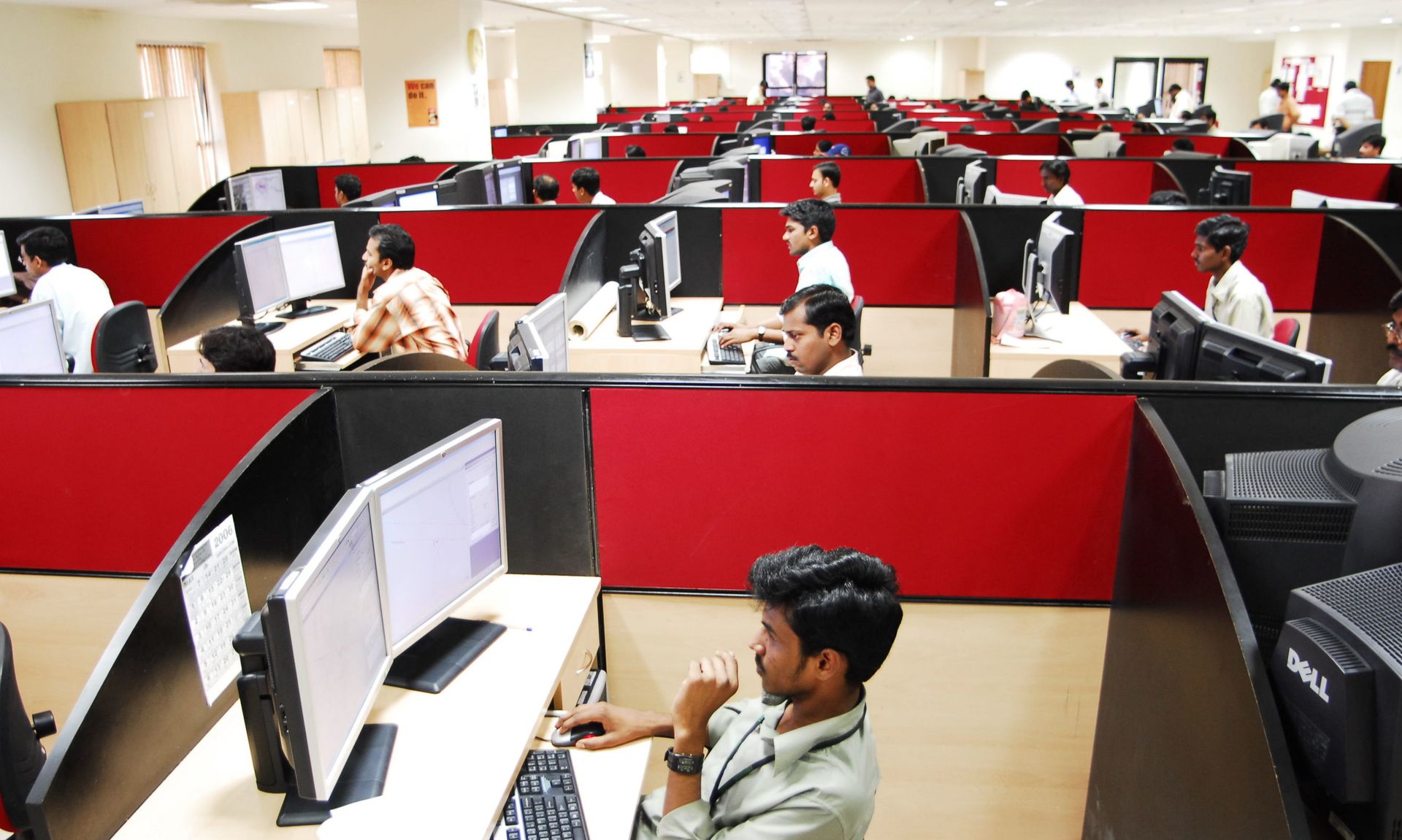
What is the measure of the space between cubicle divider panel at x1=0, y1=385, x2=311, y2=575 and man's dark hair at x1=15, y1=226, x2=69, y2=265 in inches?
108

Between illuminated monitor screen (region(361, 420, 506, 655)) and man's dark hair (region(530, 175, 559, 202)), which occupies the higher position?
man's dark hair (region(530, 175, 559, 202))

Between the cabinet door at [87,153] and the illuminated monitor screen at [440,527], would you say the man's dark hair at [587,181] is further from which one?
the cabinet door at [87,153]

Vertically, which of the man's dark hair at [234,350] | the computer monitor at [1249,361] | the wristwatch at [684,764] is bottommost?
the wristwatch at [684,764]

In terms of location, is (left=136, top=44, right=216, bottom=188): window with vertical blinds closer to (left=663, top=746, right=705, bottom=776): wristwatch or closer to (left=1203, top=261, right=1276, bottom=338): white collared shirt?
(left=1203, top=261, right=1276, bottom=338): white collared shirt

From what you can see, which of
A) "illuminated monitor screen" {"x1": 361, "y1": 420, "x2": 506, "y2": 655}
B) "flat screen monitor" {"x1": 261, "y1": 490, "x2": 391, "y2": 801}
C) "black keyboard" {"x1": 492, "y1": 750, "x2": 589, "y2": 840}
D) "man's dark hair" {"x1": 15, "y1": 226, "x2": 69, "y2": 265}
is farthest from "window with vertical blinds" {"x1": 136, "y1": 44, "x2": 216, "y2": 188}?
"black keyboard" {"x1": 492, "y1": 750, "x2": 589, "y2": 840}

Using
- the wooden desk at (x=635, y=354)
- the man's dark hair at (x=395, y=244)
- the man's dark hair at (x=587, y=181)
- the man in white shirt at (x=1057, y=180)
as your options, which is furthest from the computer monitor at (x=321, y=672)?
the man in white shirt at (x=1057, y=180)

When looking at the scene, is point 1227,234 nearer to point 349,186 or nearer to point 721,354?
point 721,354

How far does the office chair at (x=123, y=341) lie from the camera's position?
12.1ft

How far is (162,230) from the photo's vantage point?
4695 millimetres

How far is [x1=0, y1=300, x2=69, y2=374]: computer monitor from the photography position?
10.6 ft

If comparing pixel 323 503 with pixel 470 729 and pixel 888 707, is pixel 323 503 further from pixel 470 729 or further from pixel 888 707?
pixel 888 707

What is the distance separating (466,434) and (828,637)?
718 millimetres

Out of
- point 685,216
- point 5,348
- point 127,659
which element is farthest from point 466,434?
point 685,216

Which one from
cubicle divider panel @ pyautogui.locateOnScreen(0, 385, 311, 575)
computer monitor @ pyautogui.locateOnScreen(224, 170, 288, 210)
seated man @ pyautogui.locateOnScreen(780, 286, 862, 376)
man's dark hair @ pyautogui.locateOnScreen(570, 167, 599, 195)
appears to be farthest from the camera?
computer monitor @ pyautogui.locateOnScreen(224, 170, 288, 210)
